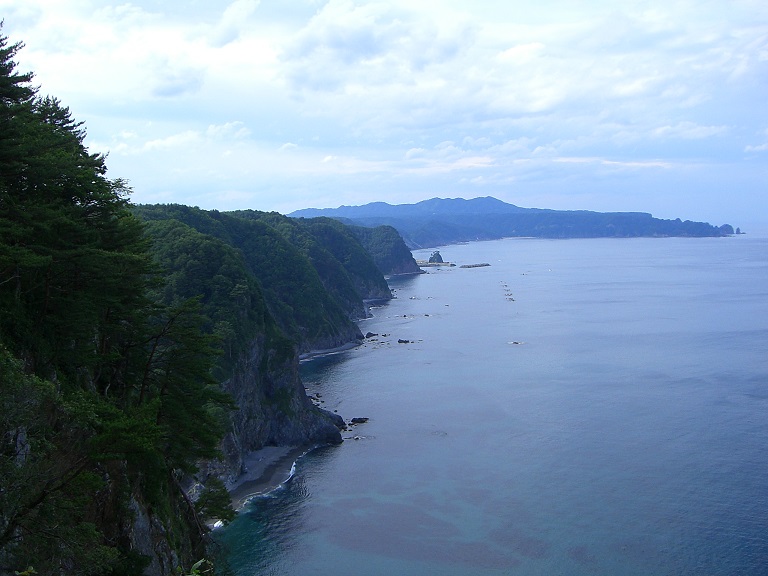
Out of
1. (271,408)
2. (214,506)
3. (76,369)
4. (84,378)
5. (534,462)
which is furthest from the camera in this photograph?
(271,408)

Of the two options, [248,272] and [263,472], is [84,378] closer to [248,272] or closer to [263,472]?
[263,472]

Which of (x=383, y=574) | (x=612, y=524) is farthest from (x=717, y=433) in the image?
(x=383, y=574)

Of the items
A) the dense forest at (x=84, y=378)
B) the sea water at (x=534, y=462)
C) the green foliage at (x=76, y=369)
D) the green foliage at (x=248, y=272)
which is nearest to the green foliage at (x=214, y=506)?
the dense forest at (x=84, y=378)

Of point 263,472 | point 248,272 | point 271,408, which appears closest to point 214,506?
point 263,472

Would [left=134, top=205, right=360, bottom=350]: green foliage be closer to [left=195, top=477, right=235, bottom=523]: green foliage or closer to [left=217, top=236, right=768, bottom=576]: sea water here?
[left=217, top=236, right=768, bottom=576]: sea water

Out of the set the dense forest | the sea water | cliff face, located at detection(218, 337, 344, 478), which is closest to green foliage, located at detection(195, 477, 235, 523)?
the dense forest

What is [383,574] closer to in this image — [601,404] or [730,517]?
[730,517]
